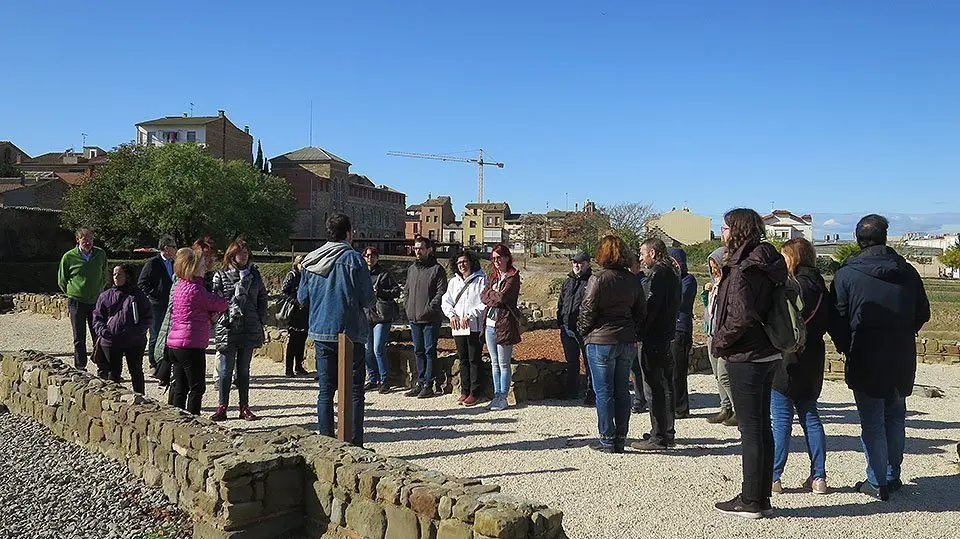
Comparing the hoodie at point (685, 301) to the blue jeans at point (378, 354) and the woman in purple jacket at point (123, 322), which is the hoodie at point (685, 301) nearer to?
the blue jeans at point (378, 354)

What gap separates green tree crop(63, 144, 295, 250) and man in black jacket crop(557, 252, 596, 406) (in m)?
36.3

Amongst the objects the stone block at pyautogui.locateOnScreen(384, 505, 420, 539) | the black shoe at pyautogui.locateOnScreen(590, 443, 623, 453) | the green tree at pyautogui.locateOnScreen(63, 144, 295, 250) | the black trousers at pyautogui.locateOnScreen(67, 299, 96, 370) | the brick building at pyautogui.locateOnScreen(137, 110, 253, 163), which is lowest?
the black shoe at pyautogui.locateOnScreen(590, 443, 623, 453)

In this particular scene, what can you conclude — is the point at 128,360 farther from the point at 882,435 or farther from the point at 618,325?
Result: the point at 882,435

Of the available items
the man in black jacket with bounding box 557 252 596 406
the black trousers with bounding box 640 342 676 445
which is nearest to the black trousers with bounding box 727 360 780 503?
the black trousers with bounding box 640 342 676 445

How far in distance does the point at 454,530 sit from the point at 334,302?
9.16 feet

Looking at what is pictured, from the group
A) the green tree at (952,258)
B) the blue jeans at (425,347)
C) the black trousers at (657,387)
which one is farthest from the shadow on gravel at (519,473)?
the green tree at (952,258)

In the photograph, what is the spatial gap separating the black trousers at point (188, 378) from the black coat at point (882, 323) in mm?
5514

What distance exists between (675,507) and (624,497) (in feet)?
1.18

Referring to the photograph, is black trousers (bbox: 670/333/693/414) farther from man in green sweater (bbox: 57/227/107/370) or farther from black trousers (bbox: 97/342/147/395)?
man in green sweater (bbox: 57/227/107/370)

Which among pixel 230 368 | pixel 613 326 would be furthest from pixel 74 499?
pixel 613 326

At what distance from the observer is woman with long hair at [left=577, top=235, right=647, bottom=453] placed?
5.83 meters

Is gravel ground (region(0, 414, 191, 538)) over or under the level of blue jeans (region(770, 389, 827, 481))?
under

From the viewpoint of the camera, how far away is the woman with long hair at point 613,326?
19.1 feet

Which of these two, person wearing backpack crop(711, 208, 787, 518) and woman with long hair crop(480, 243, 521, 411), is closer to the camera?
person wearing backpack crop(711, 208, 787, 518)
